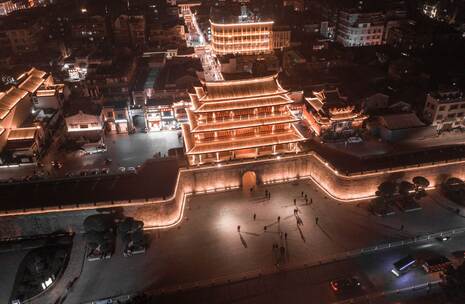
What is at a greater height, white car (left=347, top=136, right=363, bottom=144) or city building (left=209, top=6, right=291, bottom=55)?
city building (left=209, top=6, right=291, bottom=55)

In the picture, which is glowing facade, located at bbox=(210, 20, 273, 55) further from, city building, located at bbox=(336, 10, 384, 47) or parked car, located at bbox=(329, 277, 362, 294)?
parked car, located at bbox=(329, 277, 362, 294)

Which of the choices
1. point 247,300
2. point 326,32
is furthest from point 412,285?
point 326,32

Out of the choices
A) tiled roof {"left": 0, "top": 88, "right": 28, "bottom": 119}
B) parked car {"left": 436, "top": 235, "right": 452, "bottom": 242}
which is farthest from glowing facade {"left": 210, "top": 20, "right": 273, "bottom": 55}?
parked car {"left": 436, "top": 235, "right": 452, "bottom": 242}

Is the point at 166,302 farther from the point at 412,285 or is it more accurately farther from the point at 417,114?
the point at 417,114

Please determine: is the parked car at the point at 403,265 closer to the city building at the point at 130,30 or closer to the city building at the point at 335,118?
the city building at the point at 335,118

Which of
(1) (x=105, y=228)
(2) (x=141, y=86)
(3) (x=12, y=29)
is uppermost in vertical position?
(3) (x=12, y=29)

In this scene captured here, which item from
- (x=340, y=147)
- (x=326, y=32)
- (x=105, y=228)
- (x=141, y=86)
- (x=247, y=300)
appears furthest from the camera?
(x=326, y=32)
